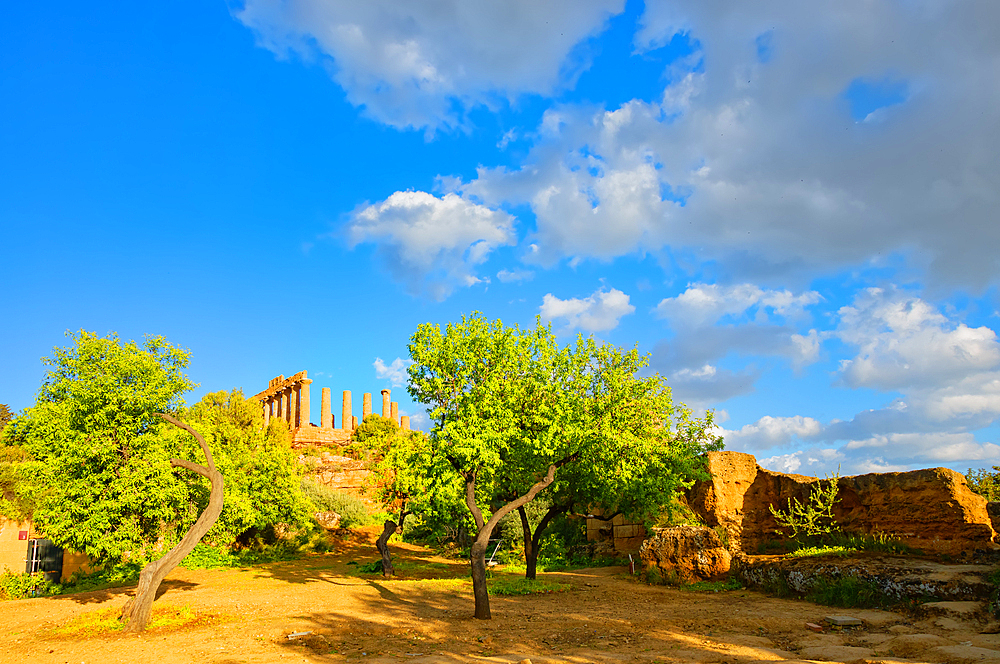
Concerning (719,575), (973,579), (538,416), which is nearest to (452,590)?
(538,416)

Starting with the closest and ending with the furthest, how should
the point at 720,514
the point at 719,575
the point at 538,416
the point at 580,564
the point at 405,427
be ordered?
the point at 538,416, the point at 719,575, the point at 720,514, the point at 580,564, the point at 405,427

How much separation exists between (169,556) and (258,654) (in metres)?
4.27

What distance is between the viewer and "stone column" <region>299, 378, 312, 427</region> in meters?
67.2

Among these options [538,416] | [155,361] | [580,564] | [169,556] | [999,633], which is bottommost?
[580,564]

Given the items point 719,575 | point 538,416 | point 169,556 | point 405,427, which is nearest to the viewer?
point 169,556

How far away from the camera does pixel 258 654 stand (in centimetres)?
1081

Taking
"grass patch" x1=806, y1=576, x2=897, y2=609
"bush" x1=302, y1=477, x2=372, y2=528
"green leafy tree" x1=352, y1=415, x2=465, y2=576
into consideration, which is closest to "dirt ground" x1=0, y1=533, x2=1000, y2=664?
"grass patch" x1=806, y1=576, x2=897, y2=609

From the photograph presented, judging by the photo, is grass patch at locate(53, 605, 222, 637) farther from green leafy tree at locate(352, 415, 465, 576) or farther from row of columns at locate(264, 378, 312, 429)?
row of columns at locate(264, 378, 312, 429)

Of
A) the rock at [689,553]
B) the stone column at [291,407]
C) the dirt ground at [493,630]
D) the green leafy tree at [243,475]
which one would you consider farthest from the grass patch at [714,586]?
the stone column at [291,407]

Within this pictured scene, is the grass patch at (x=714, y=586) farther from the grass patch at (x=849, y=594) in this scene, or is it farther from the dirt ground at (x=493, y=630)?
the grass patch at (x=849, y=594)

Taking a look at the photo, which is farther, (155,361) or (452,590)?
(452,590)

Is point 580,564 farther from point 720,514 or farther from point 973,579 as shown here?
point 973,579

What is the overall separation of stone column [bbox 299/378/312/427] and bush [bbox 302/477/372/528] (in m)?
28.5

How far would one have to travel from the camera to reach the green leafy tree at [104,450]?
1511cm
